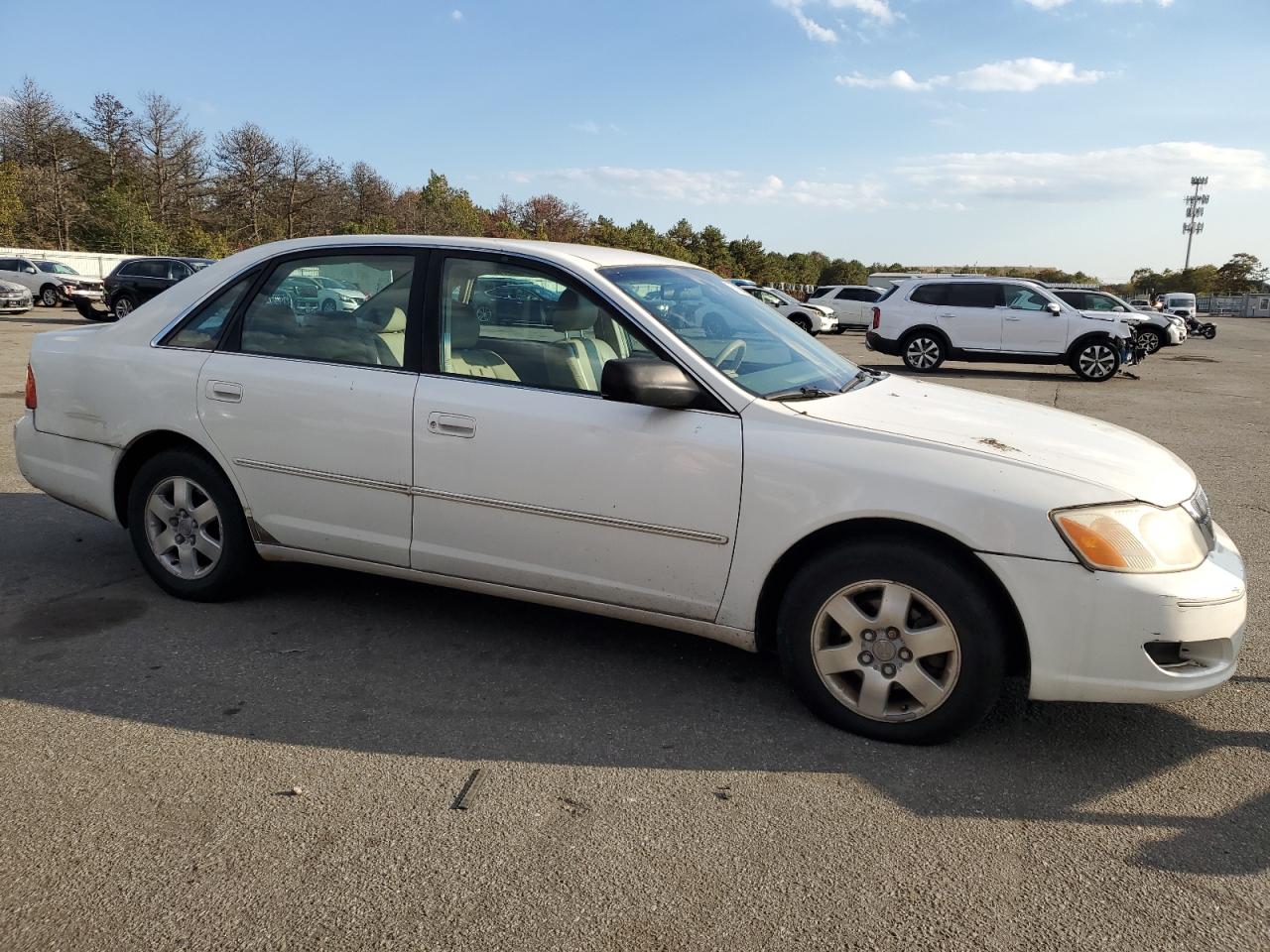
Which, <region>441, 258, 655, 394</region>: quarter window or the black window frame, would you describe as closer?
the black window frame

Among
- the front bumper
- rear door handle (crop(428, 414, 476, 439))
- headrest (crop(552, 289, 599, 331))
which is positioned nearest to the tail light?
rear door handle (crop(428, 414, 476, 439))

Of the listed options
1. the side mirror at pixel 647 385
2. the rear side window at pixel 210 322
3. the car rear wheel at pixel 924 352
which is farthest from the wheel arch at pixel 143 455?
the car rear wheel at pixel 924 352

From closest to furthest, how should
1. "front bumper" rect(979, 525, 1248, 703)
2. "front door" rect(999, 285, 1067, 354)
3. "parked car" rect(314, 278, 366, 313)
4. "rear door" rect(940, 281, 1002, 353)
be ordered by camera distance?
"front bumper" rect(979, 525, 1248, 703)
"parked car" rect(314, 278, 366, 313)
"front door" rect(999, 285, 1067, 354)
"rear door" rect(940, 281, 1002, 353)

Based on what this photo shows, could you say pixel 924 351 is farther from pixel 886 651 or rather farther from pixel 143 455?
pixel 886 651

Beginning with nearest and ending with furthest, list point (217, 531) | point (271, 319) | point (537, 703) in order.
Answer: point (537, 703) < point (271, 319) < point (217, 531)

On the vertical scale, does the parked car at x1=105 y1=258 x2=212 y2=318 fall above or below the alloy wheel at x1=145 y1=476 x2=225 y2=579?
above

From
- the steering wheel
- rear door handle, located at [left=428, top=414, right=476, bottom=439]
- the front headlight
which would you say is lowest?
the front headlight

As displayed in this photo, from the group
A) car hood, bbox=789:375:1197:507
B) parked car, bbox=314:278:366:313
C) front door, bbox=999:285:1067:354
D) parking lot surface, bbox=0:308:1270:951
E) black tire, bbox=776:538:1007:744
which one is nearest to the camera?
parking lot surface, bbox=0:308:1270:951

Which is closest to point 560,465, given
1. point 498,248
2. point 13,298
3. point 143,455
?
point 498,248

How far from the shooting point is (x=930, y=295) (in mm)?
19094

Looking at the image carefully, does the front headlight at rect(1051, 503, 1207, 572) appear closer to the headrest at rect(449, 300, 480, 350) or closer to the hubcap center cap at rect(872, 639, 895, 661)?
the hubcap center cap at rect(872, 639, 895, 661)

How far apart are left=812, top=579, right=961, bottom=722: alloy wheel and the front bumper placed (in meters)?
0.26

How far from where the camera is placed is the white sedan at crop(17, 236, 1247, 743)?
120 inches

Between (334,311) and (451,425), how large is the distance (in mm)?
872
